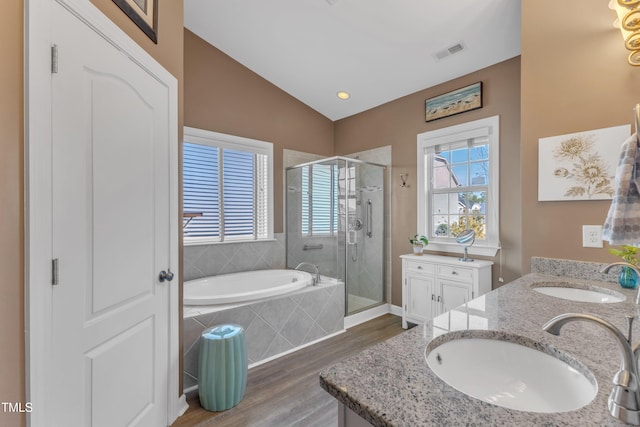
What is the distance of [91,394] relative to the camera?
119 centimetres

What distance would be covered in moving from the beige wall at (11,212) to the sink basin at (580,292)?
221cm

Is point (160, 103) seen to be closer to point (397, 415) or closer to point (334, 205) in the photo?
point (397, 415)

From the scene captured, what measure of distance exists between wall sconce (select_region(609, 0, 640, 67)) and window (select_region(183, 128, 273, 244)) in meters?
3.21

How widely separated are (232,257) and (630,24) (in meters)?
3.62

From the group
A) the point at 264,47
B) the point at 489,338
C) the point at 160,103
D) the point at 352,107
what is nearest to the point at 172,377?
the point at 160,103

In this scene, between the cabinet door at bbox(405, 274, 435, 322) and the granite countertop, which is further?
the cabinet door at bbox(405, 274, 435, 322)

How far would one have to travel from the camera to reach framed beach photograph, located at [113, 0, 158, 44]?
1.37 meters

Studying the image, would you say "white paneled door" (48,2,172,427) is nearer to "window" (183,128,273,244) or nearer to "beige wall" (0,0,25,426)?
"beige wall" (0,0,25,426)

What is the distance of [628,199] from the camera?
0.92m

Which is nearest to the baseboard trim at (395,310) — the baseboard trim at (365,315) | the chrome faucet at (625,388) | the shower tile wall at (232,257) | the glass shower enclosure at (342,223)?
the baseboard trim at (365,315)

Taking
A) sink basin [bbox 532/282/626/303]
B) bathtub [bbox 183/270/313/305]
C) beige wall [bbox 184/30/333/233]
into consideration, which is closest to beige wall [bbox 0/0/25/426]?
bathtub [bbox 183/270/313/305]

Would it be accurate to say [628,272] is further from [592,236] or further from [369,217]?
[369,217]

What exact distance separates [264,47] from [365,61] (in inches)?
45.0

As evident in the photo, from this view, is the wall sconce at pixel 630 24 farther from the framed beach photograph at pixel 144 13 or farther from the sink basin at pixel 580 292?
the framed beach photograph at pixel 144 13
